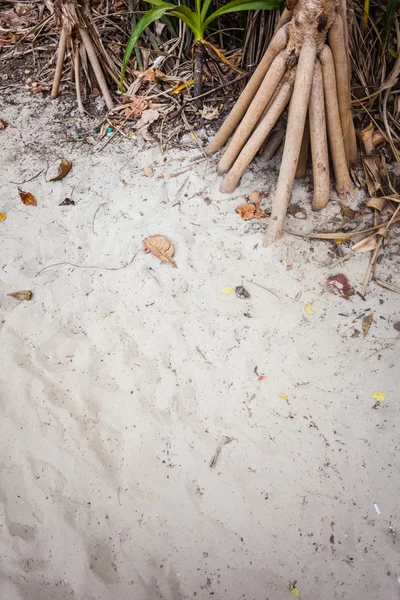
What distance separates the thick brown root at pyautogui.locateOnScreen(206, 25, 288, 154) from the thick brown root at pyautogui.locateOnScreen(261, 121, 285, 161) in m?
0.20

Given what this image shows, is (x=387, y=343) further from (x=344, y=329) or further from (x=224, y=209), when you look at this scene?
(x=224, y=209)

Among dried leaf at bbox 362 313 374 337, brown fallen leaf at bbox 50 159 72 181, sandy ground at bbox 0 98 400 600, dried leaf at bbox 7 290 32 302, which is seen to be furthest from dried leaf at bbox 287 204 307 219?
dried leaf at bbox 7 290 32 302

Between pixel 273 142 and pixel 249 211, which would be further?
pixel 273 142

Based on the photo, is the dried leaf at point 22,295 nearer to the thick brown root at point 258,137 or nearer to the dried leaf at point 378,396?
the thick brown root at point 258,137

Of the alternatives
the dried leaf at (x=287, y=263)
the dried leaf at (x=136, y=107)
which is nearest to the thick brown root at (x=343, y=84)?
the dried leaf at (x=287, y=263)

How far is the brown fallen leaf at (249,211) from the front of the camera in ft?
7.38

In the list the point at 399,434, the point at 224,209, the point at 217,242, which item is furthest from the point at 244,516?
the point at 224,209

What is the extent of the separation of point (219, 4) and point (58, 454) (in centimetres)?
252

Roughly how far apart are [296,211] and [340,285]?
0.46 m

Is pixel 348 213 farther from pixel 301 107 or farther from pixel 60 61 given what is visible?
pixel 60 61

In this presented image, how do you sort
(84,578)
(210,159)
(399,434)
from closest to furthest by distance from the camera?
(84,578), (399,434), (210,159)

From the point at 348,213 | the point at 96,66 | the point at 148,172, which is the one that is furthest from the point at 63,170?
the point at 348,213

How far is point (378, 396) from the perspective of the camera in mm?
1778

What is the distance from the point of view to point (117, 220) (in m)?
2.31
